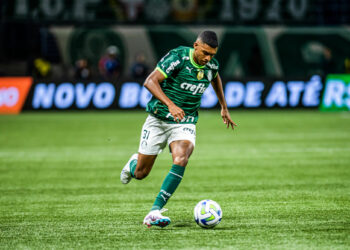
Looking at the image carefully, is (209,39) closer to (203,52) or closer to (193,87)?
(203,52)

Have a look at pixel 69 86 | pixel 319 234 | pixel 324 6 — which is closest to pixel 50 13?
pixel 69 86

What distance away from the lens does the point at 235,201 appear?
8273mm

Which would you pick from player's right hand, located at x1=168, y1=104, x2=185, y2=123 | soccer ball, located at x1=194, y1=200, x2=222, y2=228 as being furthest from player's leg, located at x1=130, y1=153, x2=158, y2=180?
soccer ball, located at x1=194, y1=200, x2=222, y2=228

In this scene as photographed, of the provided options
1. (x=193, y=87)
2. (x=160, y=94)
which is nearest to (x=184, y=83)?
(x=193, y=87)

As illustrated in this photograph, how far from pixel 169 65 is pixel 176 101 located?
1.49ft

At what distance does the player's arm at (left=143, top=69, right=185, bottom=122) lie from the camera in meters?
6.58

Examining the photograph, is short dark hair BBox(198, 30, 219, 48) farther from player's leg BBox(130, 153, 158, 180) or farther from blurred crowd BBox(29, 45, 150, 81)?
blurred crowd BBox(29, 45, 150, 81)

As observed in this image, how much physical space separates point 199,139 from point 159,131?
29.4 feet

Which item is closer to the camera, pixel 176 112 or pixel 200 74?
pixel 176 112

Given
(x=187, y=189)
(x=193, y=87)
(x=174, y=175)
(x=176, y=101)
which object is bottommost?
(x=187, y=189)

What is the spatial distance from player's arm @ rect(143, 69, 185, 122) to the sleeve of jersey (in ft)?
0.15

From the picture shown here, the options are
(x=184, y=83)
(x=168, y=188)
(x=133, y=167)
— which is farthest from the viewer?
(x=133, y=167)

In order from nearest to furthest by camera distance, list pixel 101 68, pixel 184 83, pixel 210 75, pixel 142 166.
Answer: pixel 184 83 → pixel 210 75 → pixel 142 166 → pixel 101 68

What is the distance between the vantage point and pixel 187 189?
9461mm
